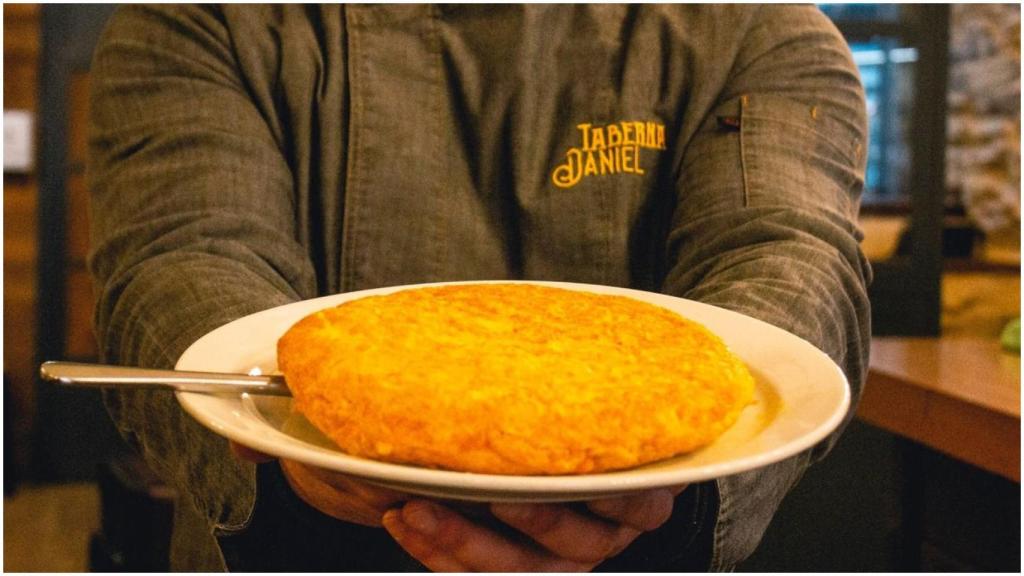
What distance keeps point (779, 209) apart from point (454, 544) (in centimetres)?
59

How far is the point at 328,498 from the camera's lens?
0.67 meters

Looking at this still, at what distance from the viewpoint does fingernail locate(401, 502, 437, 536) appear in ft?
1.89

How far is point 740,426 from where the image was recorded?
57 cm

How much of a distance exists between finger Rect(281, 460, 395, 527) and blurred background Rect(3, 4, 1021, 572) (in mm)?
1987

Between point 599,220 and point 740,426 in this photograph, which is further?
point 599,220

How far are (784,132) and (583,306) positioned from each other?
1.85 ft

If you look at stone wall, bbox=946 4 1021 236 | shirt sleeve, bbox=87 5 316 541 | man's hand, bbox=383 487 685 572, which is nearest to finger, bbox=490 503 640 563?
man's hand, bbox=383 487 685 572

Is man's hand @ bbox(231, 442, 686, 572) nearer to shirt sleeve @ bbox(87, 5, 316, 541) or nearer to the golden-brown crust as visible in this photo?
the golden-brown crust

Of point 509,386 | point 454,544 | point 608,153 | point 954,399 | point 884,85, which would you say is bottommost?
point 954,399

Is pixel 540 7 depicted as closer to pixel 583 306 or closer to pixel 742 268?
pixel 742 268

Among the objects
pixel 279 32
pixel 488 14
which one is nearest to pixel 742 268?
pixel 488 14

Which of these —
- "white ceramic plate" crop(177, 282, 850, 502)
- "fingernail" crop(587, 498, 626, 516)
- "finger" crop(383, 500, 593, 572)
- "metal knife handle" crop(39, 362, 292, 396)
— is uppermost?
"metal knife handle" crop(39, 362, 292, 396)

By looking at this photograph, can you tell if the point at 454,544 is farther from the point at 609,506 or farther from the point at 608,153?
the point at 608,153

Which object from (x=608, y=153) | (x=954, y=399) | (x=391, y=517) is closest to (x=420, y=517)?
(x=391, y=517)
